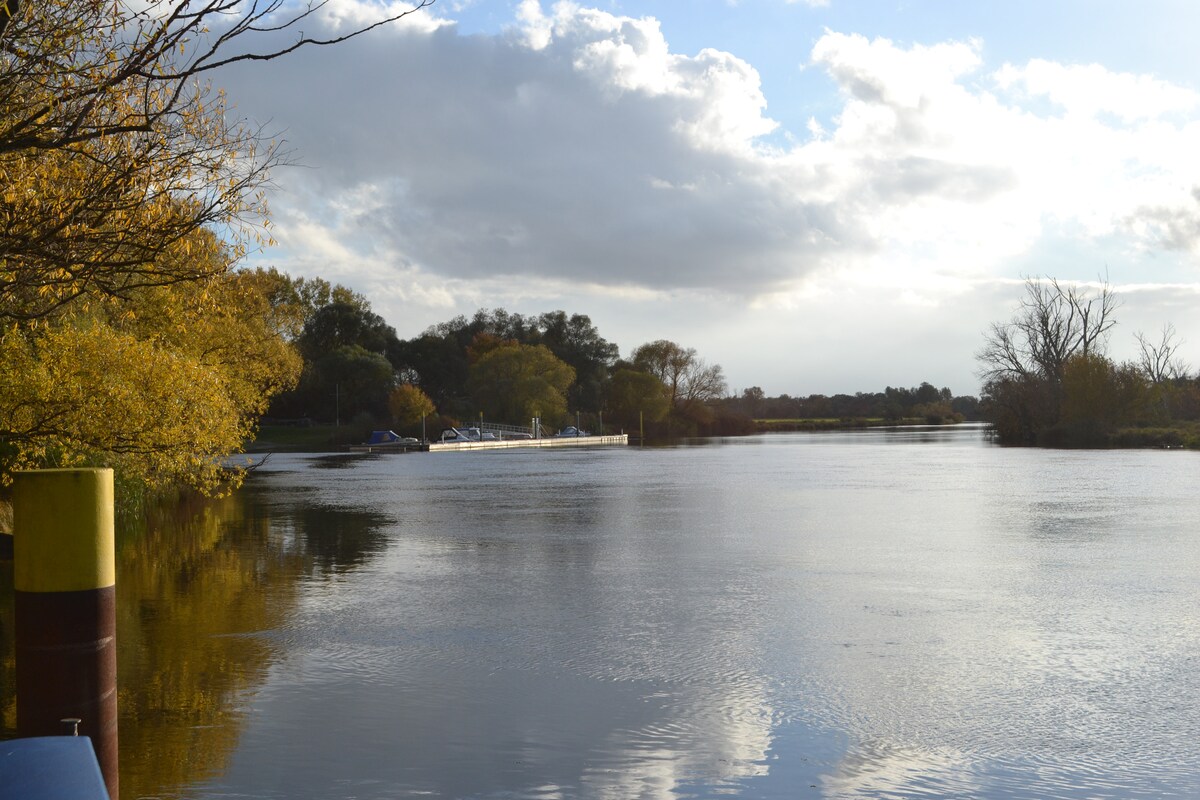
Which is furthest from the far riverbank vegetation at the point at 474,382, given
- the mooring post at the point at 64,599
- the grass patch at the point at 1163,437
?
the mooring post at the point at 64,599

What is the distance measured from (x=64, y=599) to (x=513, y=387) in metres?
87.1

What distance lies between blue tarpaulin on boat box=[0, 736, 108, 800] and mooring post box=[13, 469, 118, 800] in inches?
63.5

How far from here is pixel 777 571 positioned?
13.2 metres

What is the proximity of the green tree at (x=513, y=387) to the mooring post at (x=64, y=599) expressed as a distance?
86.2 metres

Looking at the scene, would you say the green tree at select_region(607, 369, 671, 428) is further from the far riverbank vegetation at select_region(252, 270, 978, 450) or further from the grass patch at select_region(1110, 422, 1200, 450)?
the grass patch at select_region(1110, 422, 1200, 450)

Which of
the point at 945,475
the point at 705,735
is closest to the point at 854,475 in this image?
the point at 945,475

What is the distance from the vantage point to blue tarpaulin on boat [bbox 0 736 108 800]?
2.96 meters

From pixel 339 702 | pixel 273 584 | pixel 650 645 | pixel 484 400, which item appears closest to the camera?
pixel 339 702

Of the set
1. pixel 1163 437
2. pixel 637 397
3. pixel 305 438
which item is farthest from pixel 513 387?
pixel 1163 437

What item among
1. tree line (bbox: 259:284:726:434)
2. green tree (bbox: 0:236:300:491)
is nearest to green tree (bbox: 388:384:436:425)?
tree line (bbox: 259:284:726:434)

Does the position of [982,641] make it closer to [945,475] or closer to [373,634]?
[373,634]

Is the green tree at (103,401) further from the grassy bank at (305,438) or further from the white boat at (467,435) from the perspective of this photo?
the white boat at (467,435)

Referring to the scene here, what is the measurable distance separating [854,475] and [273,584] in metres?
24.7

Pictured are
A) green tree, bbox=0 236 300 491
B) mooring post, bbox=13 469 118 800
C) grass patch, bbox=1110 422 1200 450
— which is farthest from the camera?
grass patch, bbox=1110 422 1200 450
